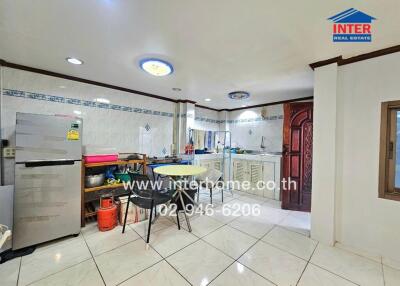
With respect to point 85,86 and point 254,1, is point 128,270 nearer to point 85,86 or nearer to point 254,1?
point 254,1

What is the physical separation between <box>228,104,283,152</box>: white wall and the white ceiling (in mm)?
1553

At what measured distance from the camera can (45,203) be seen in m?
1.86

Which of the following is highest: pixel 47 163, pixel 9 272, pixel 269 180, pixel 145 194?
Answer: pixel 47 163

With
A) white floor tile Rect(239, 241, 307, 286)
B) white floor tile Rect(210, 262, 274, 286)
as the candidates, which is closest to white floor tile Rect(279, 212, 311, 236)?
white floor tile Rect(239, 241, 307, 286)

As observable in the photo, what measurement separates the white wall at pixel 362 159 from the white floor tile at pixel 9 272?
10.0 feet

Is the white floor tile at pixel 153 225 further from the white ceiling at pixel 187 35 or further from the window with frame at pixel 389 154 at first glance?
the window with frame at pixel 389 154

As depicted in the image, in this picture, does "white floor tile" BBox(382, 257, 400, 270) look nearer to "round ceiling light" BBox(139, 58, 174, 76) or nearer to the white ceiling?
the white ceiling

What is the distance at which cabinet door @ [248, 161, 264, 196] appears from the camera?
3672 millimetres

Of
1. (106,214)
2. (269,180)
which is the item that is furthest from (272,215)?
(106,214)

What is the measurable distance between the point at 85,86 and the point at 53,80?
1.26ft

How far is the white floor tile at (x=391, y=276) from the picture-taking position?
1.45 metres

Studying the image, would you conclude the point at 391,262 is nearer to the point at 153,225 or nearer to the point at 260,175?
the point at 260,175

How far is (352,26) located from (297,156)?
202cm

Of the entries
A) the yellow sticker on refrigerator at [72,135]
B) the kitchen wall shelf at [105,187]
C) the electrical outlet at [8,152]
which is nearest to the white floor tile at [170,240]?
the kitchen wall shelf at [105,187]
